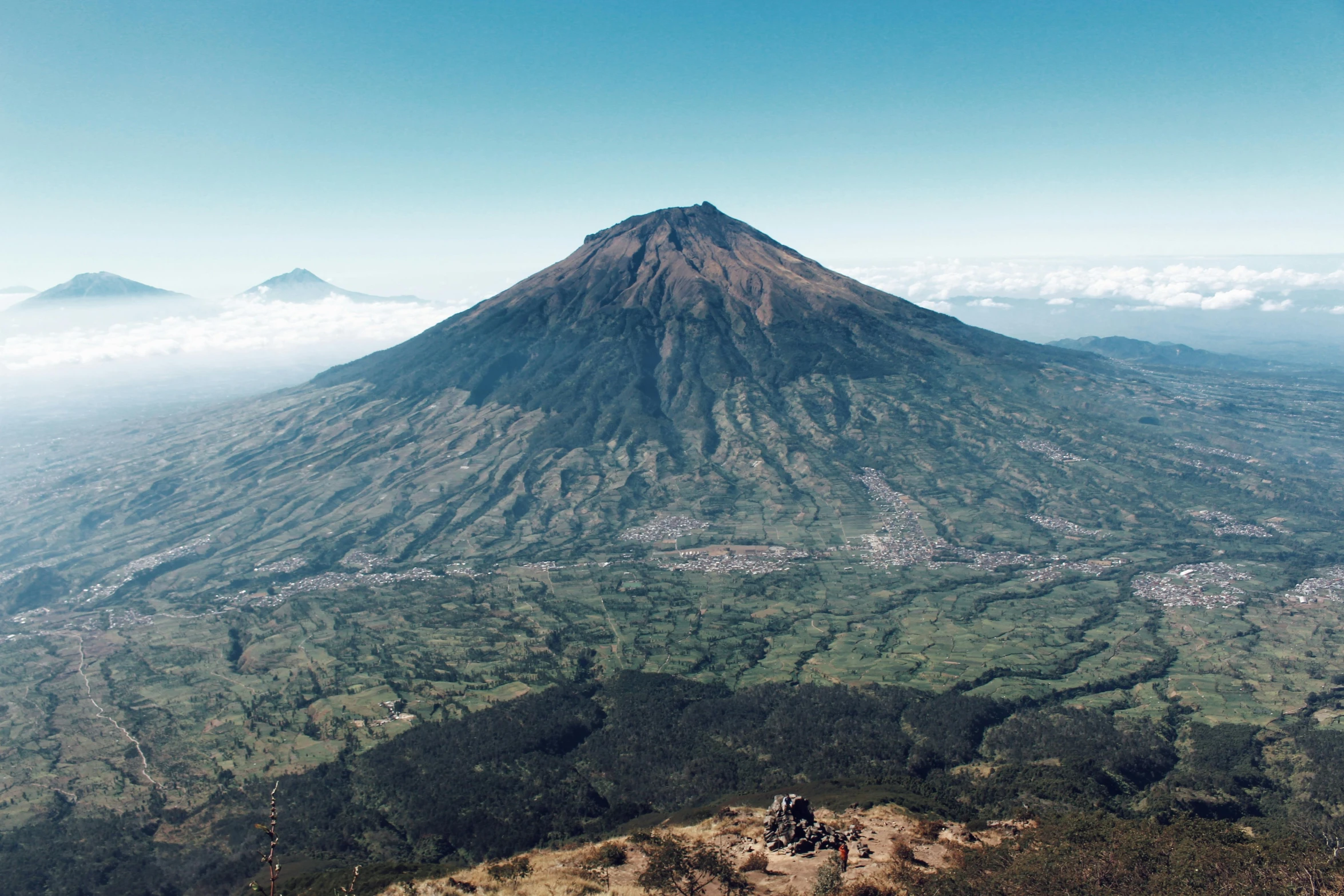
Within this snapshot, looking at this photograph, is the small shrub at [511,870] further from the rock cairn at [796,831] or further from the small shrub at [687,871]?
the rock cairn at [796,831]

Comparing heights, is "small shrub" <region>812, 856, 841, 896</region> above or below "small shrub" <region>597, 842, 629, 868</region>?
above

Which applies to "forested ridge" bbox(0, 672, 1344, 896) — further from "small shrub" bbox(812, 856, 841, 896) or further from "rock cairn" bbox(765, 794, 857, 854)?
"small shrub" bbox(812, 856, 841, 896)

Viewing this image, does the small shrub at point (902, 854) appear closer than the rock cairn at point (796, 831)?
Yes

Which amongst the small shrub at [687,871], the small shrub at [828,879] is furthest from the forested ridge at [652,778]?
the small shrub at [828,879]

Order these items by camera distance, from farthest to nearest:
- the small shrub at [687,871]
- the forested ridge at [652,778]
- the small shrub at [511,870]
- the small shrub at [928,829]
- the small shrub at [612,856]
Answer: the forested ridge at [652,778]
the small shrub at [928,829]
the small shrub at [612,856]
the small shrub at [511,870]
the small shrub at [687,871]

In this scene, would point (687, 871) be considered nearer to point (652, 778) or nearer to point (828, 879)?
point (828, 879)

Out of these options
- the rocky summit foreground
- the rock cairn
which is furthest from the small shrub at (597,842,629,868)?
the rocky summit foreground

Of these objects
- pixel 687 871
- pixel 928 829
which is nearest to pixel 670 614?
pixel 928 829
